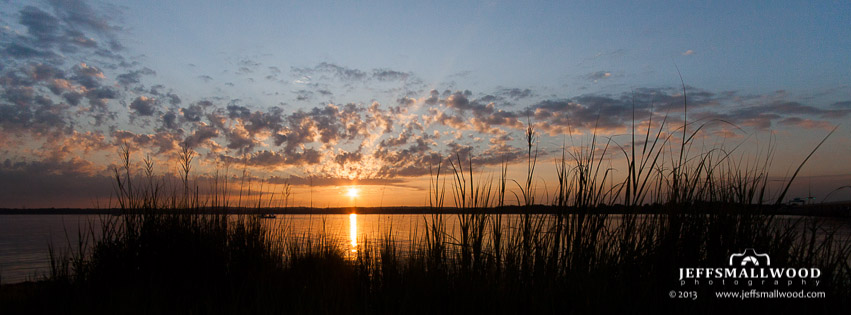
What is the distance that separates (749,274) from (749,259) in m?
0.25

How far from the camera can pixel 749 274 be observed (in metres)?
3.73

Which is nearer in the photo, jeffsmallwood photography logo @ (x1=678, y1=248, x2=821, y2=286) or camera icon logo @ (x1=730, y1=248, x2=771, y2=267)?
jeffsmallwood photography logo @ (x1=678, y1=248, x2=821, y2=286)

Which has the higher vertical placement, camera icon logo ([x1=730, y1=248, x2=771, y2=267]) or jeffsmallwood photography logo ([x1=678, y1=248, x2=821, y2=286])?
camera icon logo ([x1=730, y1=248, x2=771, y2=267])

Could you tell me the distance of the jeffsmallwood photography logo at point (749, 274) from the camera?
3.68 m

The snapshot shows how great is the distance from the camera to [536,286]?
11.5ft

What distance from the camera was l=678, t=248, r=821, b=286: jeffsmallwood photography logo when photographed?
3678 millimetres

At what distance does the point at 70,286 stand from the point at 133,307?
1.79m

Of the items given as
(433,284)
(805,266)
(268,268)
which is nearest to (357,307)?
(433,284)

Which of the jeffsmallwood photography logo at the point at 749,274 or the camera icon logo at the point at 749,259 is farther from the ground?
the camera icon logo at the point at 749,259

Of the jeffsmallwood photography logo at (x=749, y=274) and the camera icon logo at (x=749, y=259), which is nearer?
the jeffsmallwood photography logo at (x=749, y=274)

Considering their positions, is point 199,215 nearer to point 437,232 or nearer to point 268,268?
point 268,268

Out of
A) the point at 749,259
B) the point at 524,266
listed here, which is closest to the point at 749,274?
the point at 749,259

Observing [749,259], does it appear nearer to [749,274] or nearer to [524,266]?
[749,274]

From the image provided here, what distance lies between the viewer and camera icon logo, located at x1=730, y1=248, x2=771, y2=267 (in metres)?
3.89
